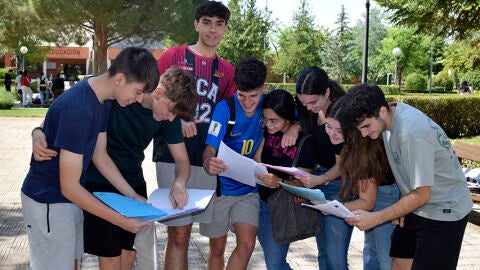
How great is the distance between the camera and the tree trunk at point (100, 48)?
32875 mm

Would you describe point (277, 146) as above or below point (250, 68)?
below

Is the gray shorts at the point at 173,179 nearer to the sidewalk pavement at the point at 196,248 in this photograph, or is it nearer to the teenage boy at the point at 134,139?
the teenage boy at the point at 134,139

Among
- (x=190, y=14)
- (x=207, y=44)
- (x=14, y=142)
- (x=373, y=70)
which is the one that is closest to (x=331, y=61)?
(x=373, y=70)

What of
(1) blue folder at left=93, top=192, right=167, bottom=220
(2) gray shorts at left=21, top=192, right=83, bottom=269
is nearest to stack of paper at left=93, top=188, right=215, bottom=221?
(1) blue folder at left=93, top=192, right=167, bottom=220

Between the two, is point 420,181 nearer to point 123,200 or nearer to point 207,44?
point 123,200

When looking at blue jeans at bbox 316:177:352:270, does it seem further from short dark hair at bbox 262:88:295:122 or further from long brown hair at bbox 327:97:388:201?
short dark hair at bbox 262:88:295:122

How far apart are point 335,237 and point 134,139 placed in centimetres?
149

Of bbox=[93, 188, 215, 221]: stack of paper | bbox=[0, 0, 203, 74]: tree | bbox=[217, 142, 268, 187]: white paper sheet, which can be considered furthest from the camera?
bbox=[0, 0, 203, 74]: tree

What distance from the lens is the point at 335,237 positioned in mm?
3842

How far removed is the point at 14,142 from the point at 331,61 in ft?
204

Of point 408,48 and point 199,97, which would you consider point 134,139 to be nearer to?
point 199,97

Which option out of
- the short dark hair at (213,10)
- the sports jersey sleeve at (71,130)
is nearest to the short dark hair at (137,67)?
the sports jersey sleeve at (71,130)

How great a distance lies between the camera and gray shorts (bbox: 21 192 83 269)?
2965 mm

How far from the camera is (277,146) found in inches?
156
